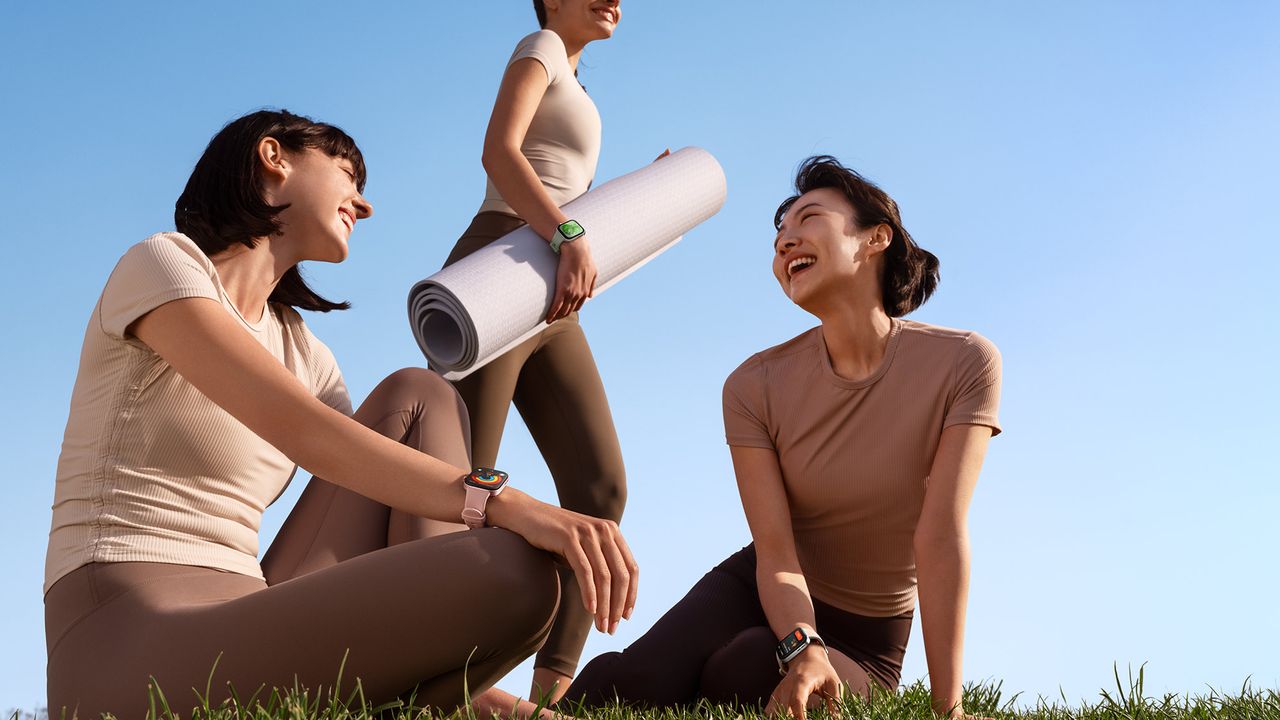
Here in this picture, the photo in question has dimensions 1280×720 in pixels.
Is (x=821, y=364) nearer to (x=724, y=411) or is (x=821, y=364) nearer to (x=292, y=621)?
(x=724, y=411)

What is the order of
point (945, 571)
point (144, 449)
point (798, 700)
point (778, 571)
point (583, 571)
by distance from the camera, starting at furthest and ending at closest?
point (778, 571) < point (945, 571) < point (798, 700) < point (144, 449) < point (583, 571)

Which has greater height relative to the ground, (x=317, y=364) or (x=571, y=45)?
(x=571, y=45)

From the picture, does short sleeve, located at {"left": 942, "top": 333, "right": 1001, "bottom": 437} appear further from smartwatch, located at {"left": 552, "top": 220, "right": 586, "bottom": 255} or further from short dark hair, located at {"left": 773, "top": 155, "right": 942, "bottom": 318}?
smartwatch, located at {"left": 552, "top": 220, "right": 586, "bottom": 255}

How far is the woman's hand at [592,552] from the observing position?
7.26 feet

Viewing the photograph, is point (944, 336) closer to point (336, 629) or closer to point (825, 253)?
point (825, 253)

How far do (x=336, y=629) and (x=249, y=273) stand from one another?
1.25 meters

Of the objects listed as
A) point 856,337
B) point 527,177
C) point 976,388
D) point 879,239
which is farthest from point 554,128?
point 976,388

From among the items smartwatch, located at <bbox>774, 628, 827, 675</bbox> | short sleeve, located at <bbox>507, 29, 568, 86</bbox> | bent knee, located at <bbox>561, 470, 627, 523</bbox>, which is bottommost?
smartwatch, located at <bbox>774, 628, 827, 675</bbox>

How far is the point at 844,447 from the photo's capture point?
12.2 feet

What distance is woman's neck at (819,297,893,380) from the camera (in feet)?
12.6

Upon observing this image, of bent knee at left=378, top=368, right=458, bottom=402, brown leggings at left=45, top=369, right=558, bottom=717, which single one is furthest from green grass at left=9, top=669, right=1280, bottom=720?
bent knee at left=378, top=368, right=458, bottom=402

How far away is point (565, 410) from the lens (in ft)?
14.8

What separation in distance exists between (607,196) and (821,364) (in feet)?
3.82

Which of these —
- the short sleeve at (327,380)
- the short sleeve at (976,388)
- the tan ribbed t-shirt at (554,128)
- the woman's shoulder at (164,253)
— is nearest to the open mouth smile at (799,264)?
the short sleeve at (976,388)
